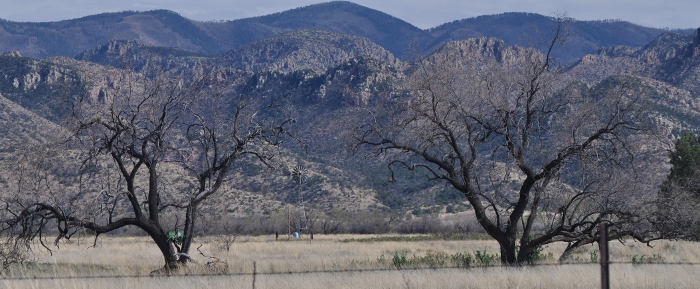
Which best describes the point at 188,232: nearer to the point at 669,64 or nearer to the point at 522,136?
the point at 522,136

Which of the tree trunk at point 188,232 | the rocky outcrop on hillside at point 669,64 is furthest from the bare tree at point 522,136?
the rocky outcrop on hillside at point 669,64

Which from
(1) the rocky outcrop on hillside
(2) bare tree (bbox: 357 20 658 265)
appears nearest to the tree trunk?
(2) bare tree (bbox: 357 20 658 265)

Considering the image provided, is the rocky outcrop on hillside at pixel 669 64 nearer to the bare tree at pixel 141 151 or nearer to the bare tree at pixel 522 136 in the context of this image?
the bare tree at pixel 522 136

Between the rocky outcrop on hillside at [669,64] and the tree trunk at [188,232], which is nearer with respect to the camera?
the tree trunk at [188,232]

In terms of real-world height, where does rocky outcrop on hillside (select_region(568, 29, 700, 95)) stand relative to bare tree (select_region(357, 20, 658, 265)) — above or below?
above

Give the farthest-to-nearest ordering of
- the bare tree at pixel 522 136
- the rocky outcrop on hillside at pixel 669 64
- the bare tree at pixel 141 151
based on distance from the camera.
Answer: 1. the rocky outcrop on hillside at pixel 669 64
2. the bare tree at pixel 522 136
3. the bare tree at pixel 141 151

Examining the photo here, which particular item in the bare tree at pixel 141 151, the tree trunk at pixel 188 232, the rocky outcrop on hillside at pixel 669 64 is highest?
the rocky outcrop on hillside at pixel 669 64

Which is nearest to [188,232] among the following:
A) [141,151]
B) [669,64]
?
[141,151]

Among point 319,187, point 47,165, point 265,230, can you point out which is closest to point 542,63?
point 47,165

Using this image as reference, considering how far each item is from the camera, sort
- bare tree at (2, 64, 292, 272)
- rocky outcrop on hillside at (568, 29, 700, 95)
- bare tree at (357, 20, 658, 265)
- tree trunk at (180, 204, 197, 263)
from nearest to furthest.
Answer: bare tree at (2, 64, 292, 272)
tree trunk at (180, 204, 197, 263)
bare tree at (357, 20, 658, 265)
rocky outcrop on hillside at (568, 29, 700, 95)

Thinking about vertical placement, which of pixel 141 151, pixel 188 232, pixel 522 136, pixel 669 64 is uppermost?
pixel 669 64

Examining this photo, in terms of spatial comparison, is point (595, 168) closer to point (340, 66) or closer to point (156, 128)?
point (156, 128)

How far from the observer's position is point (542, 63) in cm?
2214

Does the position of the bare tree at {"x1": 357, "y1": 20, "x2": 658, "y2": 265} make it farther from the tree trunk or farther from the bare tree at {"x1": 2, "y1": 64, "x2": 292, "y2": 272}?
the tree trunk
